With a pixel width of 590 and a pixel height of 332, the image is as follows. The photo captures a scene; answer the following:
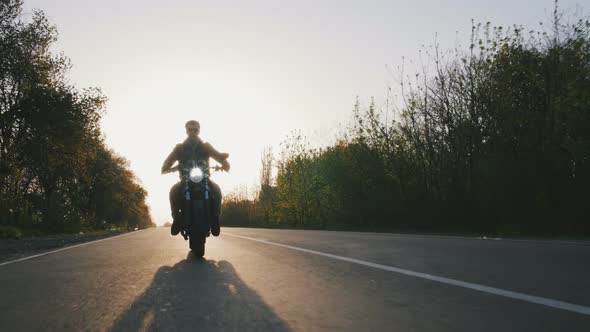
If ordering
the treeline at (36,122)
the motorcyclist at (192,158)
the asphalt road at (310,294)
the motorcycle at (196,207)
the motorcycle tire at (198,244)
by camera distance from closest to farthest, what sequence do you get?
the asphalt road at (310,294), the motorcycle at (196,207), the motorcycle tire at (198,244), the motorcyclist at (192,158), the treeline at (36,122)

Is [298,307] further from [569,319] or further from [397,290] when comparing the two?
[569,319]

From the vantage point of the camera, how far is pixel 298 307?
11.9 ft

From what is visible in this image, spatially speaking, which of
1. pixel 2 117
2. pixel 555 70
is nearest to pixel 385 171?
pixel 555 70

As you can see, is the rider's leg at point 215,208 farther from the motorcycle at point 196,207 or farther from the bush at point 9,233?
the bush at point 9,233

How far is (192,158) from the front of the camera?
7.99m

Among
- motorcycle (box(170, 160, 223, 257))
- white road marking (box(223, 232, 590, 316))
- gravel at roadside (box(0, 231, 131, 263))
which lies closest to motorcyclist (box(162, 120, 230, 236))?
motorcycle (box(170, 160, 223, 257))

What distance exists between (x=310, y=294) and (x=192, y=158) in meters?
4.36

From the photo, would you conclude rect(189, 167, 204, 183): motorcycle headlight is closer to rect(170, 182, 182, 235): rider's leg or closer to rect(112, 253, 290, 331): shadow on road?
rect(170, 182, 182, 235): rider's leg

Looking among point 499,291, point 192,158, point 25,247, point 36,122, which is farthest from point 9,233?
point 499,291

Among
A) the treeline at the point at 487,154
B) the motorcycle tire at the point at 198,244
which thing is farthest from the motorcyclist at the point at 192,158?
the treeline at the point at 487,154

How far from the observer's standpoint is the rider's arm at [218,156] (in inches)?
321

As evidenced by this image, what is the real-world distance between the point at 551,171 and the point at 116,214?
65275 millimetres

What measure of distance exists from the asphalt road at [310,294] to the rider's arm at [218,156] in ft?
6.15

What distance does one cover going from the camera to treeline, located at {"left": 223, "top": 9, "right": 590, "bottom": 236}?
18062mm
